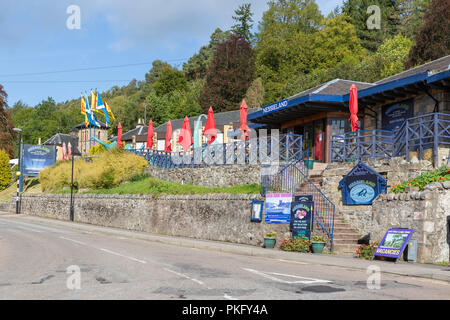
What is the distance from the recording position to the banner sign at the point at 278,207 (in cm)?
1958

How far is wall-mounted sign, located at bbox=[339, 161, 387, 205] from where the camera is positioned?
17672 millimetres

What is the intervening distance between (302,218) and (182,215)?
372 inches

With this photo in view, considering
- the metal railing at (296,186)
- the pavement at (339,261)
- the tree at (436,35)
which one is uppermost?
the tree at (436,35)

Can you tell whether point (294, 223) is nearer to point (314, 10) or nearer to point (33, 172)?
point (33, 172)

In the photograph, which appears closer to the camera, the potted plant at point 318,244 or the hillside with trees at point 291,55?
the potted plant at point 318,244

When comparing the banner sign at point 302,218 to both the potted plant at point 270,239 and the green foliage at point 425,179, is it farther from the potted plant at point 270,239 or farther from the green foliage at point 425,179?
the green foliage at point 425,179

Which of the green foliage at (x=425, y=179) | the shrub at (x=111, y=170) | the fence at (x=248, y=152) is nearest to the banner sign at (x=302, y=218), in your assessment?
the green foliage at (x=425, y=179)

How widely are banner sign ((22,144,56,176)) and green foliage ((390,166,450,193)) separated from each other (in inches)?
1894

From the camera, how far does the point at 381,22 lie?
68.9m

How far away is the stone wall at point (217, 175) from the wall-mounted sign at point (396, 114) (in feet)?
22.7

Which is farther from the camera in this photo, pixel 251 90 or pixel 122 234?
pixel 251 90

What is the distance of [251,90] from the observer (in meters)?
67.0
